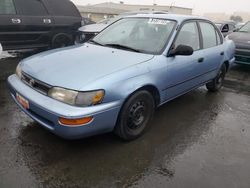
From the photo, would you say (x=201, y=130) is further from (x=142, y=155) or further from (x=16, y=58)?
(x=16, y=58)

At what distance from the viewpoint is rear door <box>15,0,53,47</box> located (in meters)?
6.83

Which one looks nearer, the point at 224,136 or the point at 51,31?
the point at 224,136

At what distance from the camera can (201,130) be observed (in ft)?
12.9

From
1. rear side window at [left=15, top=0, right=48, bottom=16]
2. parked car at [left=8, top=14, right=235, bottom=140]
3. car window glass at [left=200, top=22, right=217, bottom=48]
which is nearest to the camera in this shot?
parked car at [left=8, top=14, right=235, bottom=140]

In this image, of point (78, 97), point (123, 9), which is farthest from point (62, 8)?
point (123, 9)

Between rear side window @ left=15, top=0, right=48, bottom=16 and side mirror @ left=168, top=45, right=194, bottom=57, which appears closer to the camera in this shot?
side mirror @ left=168, top=45, right=194, bottom=57

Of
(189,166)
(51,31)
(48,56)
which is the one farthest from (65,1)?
(189,166)

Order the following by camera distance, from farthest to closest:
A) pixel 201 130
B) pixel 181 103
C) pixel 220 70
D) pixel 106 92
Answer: pixel 220 70, pixel 181 103, pixel 201 130, pixel 106 92

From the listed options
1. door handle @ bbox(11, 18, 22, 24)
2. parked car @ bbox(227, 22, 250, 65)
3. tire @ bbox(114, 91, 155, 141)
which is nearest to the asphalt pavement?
tire @ bbox(114, 91, 155, 141)

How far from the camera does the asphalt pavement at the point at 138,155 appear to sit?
2.71 meters

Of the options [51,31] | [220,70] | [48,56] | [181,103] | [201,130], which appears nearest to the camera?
[48,56]

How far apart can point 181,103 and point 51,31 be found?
4.41 m

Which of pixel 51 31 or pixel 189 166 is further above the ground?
pixel 51 31

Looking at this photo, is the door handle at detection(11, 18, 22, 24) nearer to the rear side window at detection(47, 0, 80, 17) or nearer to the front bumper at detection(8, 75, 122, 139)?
the rear side window at detection(47, 0, 80, 17)
